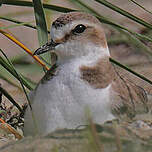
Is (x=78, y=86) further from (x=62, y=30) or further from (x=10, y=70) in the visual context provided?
(x=10, y=70)

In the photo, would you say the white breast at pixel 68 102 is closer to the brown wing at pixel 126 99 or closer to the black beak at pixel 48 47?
the brown wing at pixel 126 99

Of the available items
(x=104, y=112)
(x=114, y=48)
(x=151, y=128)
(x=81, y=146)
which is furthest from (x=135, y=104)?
(x=114, y=48)

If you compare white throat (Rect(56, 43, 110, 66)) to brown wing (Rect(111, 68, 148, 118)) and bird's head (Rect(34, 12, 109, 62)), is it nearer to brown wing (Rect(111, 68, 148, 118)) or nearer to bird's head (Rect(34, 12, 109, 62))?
bird's head (Rect(34, 12, 109, 62))

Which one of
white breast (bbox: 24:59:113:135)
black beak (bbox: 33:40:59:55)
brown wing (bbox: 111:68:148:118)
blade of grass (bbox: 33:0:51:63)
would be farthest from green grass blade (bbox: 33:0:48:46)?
brown wing (bbox: 111:68:148:118)

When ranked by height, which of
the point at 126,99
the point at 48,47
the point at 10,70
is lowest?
the point at 126,99

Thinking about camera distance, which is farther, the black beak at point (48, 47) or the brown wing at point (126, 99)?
the black beak at point (48, 47)

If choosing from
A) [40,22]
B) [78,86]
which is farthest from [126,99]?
[40,22]

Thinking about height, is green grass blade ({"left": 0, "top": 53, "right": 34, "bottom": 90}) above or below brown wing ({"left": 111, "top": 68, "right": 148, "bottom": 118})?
above

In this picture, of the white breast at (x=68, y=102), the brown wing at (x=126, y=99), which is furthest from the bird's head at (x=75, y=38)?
the brown wing at (x=126, y=99)

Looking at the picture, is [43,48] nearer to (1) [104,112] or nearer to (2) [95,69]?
(2) [95,69]
